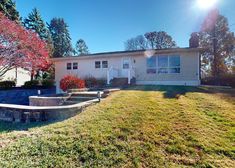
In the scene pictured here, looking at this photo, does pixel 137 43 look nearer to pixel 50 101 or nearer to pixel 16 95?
pixel 16 95

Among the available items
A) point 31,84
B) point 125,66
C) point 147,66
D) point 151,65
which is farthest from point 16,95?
point 151,65

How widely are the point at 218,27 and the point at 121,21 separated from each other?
1491cm

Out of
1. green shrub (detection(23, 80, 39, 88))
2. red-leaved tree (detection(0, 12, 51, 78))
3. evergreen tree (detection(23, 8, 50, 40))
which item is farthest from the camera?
evergreen tree (detection(23, 8, 50, 40))

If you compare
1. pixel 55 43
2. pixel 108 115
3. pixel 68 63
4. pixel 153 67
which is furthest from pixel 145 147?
pixel 55 43

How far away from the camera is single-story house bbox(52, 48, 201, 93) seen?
15.7 m

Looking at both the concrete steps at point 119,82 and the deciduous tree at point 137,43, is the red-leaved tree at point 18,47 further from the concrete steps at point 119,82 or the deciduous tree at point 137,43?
the deciduous tree at point 137,43

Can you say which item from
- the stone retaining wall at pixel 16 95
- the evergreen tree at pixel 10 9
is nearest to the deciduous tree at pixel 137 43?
the evergreen tree at pixel 10 9

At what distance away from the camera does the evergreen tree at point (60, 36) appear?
41688 millimetres

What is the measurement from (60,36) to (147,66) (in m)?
30.3

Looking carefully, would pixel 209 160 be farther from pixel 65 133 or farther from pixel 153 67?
pixel 153 67

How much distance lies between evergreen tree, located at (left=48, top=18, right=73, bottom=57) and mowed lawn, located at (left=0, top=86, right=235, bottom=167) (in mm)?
37118

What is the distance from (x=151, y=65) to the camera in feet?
54.6

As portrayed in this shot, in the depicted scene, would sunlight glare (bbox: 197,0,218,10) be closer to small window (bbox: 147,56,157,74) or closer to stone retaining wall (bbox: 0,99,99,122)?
small window (bbox: 147,56,157,74)

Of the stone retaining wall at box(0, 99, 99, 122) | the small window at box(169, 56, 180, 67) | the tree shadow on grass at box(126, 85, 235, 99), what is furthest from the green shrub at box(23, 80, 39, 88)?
the stone retaining wall at box(0, 99, 99, 122)
